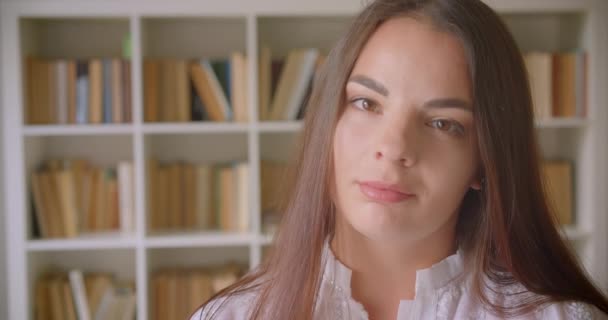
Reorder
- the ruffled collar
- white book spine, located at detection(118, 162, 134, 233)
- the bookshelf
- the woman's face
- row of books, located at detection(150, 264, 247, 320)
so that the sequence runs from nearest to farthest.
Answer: the woman's face → the ruffled collar → the bookshelf → white book spine, located at detection(118, 162, 134, 233) → row of books, located at detection(150, 264, 247, 320)

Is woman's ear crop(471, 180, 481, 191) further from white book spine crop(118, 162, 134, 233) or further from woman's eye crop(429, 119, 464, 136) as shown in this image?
white book spine crop(118, 162, 134, 233)

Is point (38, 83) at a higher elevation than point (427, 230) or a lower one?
higher

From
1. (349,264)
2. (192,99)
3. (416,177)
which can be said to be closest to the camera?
(416,177)

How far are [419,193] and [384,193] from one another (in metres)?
0.05

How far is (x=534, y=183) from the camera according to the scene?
839 millimetres

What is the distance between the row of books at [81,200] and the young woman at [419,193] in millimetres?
1615

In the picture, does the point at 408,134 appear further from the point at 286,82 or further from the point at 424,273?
the point at 286,82

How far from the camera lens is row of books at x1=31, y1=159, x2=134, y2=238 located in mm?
2363

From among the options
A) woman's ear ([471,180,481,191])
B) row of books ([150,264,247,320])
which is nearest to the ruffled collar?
woman's ear ([471,180,481,191])

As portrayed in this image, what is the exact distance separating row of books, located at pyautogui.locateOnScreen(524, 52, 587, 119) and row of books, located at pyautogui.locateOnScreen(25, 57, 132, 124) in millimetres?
1689

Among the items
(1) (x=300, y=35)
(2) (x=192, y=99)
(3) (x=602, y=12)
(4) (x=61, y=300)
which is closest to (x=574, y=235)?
(3) (x=602, y=12)

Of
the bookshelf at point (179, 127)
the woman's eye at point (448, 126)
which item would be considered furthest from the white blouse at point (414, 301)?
the bookshelf at point (179, 127)

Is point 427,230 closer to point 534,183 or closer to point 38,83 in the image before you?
point 534,183

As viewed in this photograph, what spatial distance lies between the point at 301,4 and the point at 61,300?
1.58m
